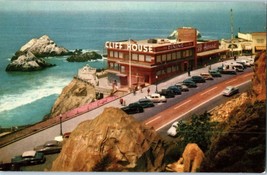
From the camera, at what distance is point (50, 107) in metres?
5.31

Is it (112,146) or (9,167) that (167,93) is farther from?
(9,167)

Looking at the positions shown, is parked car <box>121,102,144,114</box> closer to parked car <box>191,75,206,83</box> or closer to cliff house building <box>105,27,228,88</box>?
cliff house building <box>105,27,228,88</box>

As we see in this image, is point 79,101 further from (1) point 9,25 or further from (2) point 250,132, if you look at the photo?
(2) point 250,132

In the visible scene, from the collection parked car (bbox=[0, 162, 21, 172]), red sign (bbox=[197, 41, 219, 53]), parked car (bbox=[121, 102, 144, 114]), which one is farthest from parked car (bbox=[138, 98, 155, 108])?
parked car (bbox=[0, 162, 21, 172])

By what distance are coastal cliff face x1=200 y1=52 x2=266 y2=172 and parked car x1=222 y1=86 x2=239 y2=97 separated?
3.3 inches

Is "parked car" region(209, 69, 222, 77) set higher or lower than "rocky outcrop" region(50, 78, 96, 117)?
higher

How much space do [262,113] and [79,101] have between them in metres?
1.92

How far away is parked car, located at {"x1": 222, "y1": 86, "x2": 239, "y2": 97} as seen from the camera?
17.8 ft

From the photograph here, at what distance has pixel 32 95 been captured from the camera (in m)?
5.35

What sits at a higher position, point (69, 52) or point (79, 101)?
point (69, 52)

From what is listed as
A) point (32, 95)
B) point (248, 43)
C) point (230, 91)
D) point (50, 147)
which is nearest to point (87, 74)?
point (32, 95)

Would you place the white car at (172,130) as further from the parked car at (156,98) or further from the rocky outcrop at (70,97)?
the rocky outcrop at (70,97)

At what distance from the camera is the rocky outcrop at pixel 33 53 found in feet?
17.4

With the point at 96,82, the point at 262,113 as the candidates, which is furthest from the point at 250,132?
the point at 96,82
